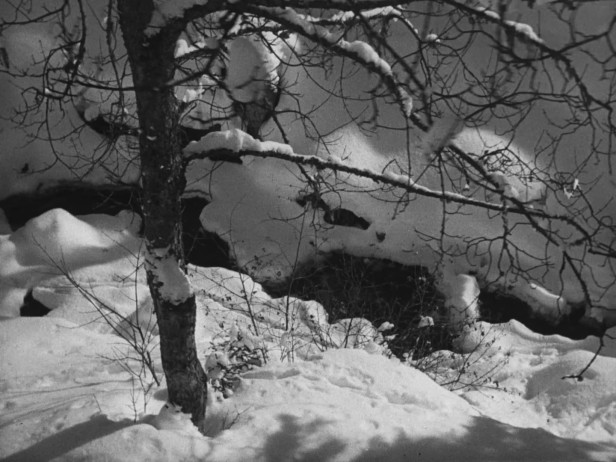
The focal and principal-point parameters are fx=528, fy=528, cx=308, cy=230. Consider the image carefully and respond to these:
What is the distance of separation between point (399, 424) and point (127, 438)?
1718 millimetres

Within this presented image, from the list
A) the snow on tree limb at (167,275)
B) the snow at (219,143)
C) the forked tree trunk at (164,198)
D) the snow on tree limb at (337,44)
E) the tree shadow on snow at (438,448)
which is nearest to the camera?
the snow on tree limb at (337,44)

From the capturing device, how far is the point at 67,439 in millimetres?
3109

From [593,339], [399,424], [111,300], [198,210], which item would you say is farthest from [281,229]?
[399,424]

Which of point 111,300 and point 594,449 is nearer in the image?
point 594,449

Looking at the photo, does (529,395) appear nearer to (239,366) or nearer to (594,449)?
(594,449)

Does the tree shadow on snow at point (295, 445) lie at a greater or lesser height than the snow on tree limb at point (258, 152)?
lesser

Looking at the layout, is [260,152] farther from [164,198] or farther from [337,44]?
[337,44]

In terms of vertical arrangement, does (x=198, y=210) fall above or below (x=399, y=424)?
above

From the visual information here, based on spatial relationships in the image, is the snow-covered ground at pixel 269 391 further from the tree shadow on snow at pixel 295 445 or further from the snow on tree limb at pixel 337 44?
the snow on tree limb at pixel 337 44

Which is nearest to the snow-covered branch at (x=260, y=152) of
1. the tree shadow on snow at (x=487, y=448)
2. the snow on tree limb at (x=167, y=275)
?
the snow on tree limb at (x=167, y=275)

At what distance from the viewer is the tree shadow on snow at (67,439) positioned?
302 cm

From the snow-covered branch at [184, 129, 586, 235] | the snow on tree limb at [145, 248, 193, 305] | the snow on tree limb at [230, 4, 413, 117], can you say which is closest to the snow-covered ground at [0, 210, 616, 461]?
the snow on tree limb at [145, 248, 193, 305]

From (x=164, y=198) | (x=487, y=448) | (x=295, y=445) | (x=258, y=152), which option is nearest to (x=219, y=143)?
(x=258, y=152)

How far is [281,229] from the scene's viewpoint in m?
8.62
